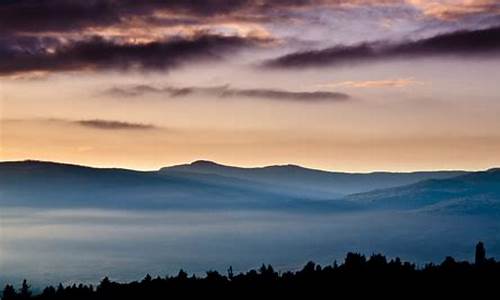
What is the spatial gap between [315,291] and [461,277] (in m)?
9.33

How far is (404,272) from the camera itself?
188 ft

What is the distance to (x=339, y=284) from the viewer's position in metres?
55.1

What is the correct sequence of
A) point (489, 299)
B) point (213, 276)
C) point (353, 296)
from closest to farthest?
point (489, 299)
point (353, 296)
point (213, 276)

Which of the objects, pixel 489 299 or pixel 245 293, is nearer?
pixel 489 299

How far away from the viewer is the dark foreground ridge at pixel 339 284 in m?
51.6

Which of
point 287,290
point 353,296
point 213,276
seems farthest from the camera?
point 213,276

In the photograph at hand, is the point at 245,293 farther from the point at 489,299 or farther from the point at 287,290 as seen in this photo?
the point at 489,299

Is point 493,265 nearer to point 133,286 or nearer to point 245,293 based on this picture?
point 245,293

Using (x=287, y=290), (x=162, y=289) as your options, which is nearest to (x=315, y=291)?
(x=287, y=290)

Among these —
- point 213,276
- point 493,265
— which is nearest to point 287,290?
point 213,276

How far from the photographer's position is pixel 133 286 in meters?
59.4

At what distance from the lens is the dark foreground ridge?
51562mm

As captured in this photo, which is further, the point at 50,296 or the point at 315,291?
the point at 50,296

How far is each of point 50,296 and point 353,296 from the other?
78.7 ft
